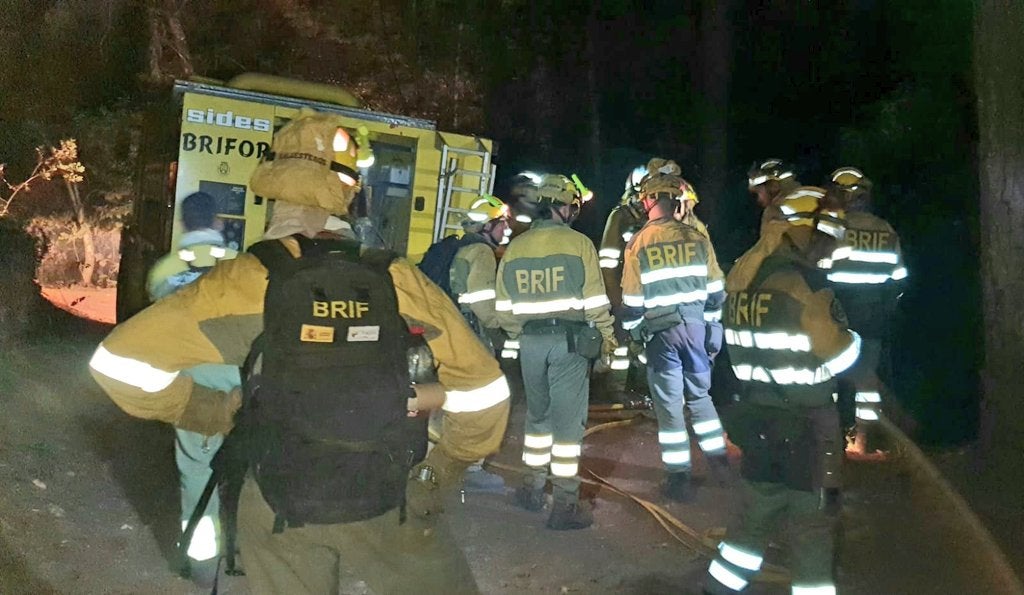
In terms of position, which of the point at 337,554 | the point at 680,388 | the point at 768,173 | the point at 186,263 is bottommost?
the point at 337,554

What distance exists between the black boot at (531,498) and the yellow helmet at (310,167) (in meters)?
3.81

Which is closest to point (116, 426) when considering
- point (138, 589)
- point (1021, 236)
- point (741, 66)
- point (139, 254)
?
point (139, 254)

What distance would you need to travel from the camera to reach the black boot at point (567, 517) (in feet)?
19.0

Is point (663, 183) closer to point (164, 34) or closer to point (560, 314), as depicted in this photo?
point (560, 314)

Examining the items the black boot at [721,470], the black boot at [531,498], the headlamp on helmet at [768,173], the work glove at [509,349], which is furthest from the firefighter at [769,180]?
the black boot at [531,498]

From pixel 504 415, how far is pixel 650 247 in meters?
3.53

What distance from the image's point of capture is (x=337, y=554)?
268cm

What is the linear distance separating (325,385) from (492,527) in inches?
140

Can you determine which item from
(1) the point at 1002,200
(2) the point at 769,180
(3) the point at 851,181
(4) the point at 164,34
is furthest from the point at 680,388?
(4) the point at 164,34

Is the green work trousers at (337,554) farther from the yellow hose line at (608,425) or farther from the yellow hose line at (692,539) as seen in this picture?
the yellow hose line at (608,425)

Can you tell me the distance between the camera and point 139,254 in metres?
8.67

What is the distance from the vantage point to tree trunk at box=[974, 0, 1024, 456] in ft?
22.3

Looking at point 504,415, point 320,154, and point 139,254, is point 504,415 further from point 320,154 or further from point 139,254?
point 139,254

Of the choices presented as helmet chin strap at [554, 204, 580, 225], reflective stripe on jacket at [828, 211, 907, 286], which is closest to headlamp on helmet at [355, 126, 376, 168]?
helmet chin strap at [554, 204, 580, 225]
